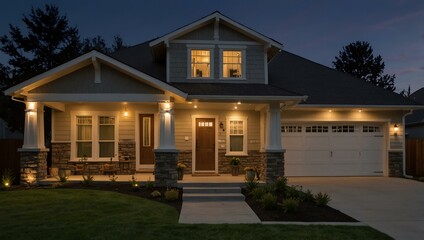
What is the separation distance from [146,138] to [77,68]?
13.1ft

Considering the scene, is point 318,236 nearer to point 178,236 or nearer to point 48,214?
point 178,236

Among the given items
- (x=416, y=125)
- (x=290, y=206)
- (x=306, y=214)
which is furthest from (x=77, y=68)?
(x=416, y=125)

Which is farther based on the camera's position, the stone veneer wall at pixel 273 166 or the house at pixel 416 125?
the house at pixel 416 125

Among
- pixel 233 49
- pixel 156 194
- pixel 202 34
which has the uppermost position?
pixel 202 34

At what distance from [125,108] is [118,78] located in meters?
2.61

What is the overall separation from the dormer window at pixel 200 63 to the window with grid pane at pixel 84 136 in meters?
4.39

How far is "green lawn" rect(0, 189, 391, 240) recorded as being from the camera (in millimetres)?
6684

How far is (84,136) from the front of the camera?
47.3 feet

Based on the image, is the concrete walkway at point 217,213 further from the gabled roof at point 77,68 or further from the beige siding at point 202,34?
the beige siding at point 202,34

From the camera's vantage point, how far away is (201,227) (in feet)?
23.8

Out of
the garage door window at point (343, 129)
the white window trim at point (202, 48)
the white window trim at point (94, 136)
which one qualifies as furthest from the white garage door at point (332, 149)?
the white window trim at point (94, 136)

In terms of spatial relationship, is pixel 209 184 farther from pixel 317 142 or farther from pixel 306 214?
pixel 317 142

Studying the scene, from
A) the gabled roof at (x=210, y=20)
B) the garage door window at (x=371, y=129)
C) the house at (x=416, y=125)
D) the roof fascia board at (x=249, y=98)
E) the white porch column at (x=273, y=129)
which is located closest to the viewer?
the roof fascia board at (x=249, y=98)

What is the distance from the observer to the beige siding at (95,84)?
1193 centimetres
